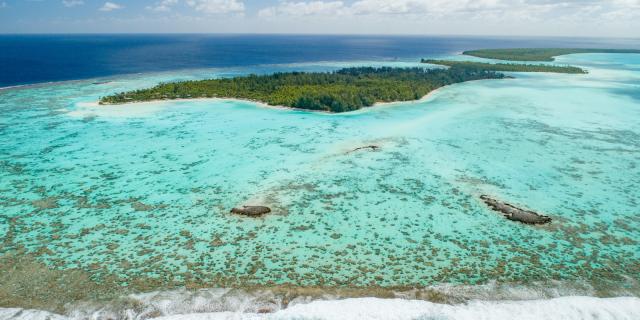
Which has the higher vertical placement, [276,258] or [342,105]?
[342,105]

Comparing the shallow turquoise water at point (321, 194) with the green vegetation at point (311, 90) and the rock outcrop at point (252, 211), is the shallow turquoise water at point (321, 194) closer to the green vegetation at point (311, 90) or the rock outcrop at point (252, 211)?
the rock outcrop at point (252, 211)

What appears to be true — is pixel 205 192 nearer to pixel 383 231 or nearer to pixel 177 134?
pixel 383 231

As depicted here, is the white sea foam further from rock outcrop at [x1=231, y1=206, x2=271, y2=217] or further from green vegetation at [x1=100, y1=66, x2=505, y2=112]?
green vegetation at [x1=100, y1=66, x2=505, y2=112]

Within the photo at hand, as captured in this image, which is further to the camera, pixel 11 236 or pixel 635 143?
pixel 635 143

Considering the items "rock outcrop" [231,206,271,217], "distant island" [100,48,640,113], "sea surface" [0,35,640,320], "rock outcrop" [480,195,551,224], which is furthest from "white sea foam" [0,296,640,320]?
"distant island" [100,48,640,113]

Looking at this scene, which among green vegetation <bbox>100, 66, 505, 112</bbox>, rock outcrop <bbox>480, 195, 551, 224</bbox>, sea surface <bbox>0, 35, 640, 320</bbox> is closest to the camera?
sea surface <bbox>0, 35, 640, 320</bbox>

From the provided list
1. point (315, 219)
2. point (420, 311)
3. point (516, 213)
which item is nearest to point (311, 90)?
point (315, 219)

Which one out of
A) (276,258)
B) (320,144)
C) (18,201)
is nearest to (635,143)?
(320,144)
